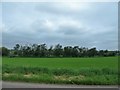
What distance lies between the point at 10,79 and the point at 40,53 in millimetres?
44649

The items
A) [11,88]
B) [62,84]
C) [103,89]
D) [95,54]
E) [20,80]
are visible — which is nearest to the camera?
[11,88]

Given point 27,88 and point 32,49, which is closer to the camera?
point 27,88

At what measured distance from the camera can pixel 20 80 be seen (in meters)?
13.2

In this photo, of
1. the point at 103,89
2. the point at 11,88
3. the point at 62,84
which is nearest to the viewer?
the point at 11,88

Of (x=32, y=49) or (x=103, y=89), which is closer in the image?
(x=103, y=89)

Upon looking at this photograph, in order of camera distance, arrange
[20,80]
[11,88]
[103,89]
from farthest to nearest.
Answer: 1. [20,80]
2. [103,89]
3. [11,88]

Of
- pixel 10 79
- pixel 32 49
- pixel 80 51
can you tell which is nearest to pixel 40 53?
pixel 32 49

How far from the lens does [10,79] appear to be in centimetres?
1357

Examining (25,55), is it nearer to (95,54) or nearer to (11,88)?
(95,54)

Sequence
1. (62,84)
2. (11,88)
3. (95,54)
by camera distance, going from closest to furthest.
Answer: (11,88) < (62,84) < (95,54)

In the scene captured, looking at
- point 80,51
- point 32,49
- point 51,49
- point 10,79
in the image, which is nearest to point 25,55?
point 32,49

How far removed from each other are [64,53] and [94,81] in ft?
143

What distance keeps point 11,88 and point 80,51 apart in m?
45.9

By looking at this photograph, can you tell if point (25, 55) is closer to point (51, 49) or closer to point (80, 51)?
point (51, 49)
